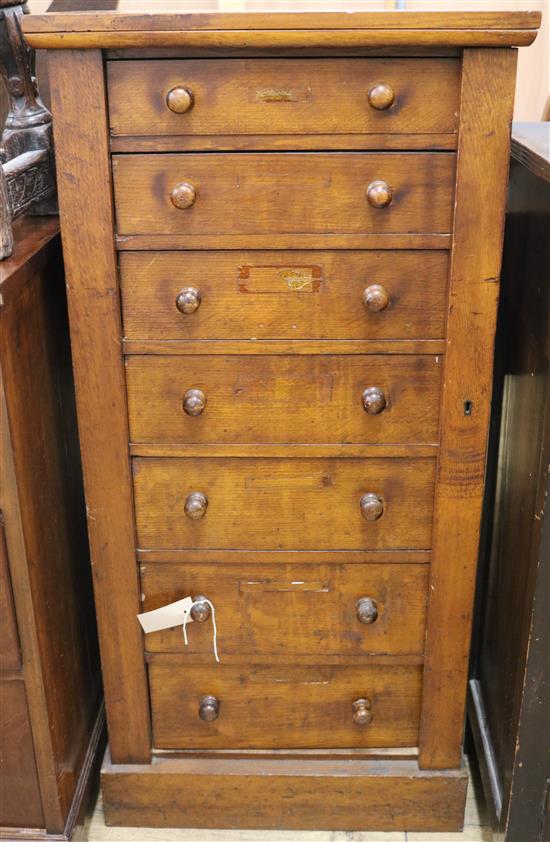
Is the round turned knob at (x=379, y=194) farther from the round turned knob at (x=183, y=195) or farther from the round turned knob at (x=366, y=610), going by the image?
the round turned knob at (x=366, y=610)

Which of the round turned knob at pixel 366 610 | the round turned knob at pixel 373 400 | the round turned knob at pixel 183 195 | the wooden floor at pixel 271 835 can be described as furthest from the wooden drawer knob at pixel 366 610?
the round turned knob at pixel 183 195

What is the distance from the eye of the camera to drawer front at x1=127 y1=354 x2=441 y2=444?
1.40 metres

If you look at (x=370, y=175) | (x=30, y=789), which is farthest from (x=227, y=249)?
(x=30, y=789)

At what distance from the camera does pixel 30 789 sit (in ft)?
5.06

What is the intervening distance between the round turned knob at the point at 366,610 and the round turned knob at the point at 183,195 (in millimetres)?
690

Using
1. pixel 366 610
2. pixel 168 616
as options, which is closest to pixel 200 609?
pixel 168 616

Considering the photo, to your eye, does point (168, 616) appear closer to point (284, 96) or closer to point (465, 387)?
point (465, 387)

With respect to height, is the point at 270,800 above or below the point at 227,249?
below

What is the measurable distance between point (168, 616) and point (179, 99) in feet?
2.65

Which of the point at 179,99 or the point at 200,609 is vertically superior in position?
the point at 179,99

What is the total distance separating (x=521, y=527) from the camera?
1.51 metres

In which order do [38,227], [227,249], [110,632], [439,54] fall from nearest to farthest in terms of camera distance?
[439,54] → [227,249] → [38,227] → [110,632]

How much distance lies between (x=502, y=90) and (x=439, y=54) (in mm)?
95

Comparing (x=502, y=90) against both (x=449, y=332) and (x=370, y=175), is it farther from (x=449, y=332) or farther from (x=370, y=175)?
(x=449, y=332)
